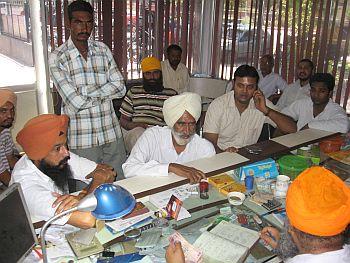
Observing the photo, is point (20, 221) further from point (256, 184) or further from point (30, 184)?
point (256, 184)

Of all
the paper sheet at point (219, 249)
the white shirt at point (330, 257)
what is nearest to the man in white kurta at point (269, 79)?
the paper sheet at point (219, 249)

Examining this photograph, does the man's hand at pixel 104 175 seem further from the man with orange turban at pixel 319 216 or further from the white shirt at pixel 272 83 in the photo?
the white shirt at pixel 272 83

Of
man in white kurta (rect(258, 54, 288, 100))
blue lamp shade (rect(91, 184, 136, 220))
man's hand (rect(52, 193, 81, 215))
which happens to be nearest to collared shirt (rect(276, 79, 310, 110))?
man in white kurta (rect(258, 54, 288, 100))

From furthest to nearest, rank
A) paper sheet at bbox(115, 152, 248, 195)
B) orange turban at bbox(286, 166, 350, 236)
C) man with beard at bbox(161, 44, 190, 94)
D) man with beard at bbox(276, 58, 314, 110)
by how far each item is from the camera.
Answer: man with beard at bbox(161, 44, 190, 94), man with beard at bbox(276, 58, 314, 110), paper sheet at bbox(115, 152, 248, 195), orange turban at bbox(286, 166, 350, 236)

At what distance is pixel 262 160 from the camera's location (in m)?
2.61

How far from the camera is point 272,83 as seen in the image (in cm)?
564

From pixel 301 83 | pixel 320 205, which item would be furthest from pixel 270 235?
pixel 301 83

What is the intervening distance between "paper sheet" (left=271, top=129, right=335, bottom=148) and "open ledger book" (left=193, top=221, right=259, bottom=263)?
1.15 meters

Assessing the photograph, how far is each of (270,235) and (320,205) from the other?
585 mm

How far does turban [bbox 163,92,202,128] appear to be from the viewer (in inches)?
104

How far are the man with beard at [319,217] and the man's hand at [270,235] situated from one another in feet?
0.98

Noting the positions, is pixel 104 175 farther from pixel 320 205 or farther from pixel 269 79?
pixel 269 79

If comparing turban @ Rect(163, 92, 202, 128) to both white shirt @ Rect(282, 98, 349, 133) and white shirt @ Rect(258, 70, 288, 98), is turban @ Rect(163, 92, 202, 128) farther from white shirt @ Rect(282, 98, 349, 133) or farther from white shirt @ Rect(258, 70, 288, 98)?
white shirt @ Rect(258, 70, 288, 98)

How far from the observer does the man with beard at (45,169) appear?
1778 mm
